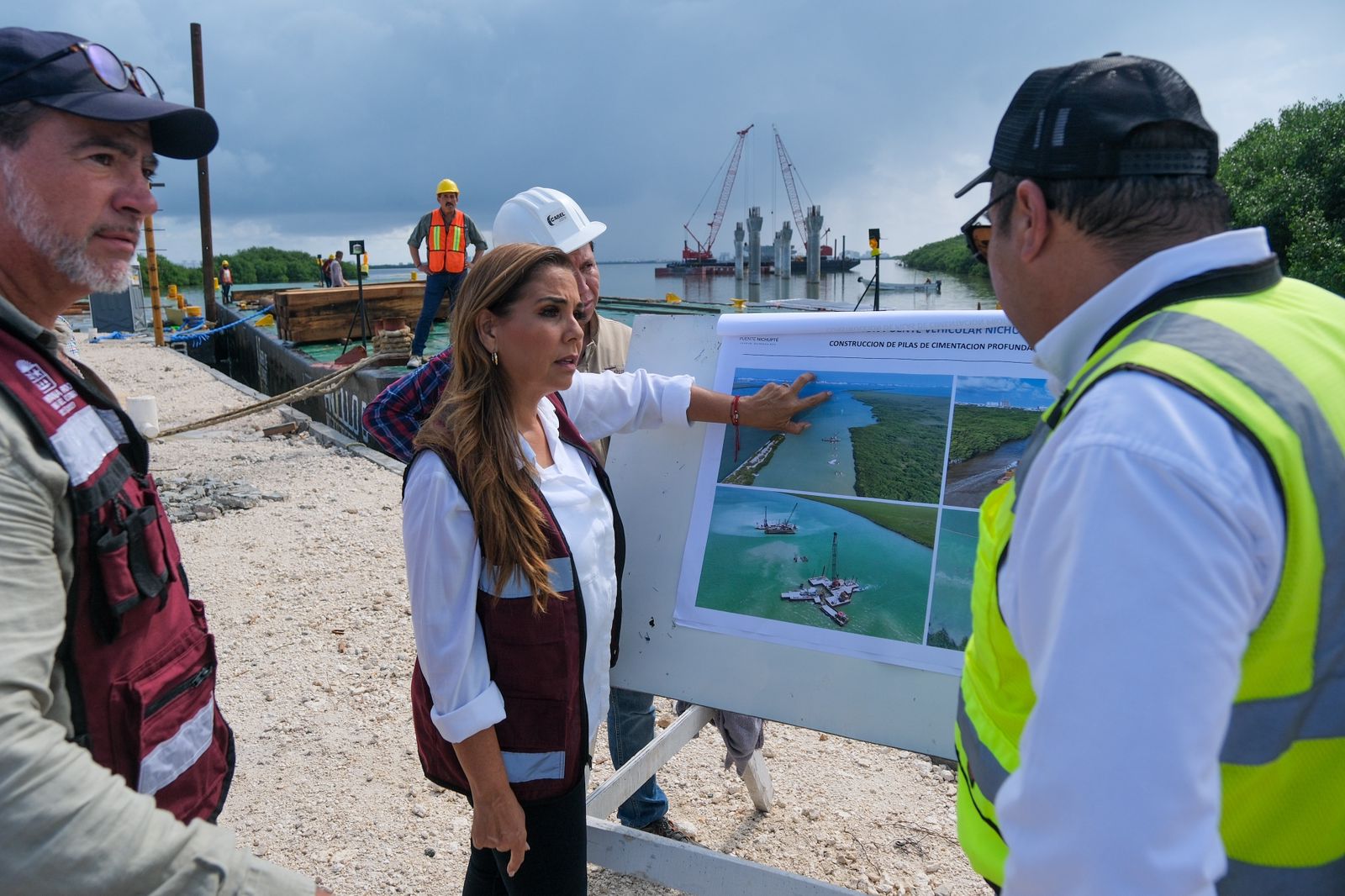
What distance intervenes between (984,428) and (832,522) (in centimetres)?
45

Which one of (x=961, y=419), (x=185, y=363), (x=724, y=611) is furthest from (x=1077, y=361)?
(x=185, y=363)

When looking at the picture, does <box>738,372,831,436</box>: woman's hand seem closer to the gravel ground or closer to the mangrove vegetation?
the mangrove vegetation

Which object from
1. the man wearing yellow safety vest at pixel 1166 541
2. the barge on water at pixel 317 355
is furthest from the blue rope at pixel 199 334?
the man wearing yellow safety vest at pixel 1166 541

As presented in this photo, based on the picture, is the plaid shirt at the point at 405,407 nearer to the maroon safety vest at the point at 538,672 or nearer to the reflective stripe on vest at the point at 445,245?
the maroon safety vest at the point at 538,672

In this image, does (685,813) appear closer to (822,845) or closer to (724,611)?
(822,845)

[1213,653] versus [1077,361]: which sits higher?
[1077,361]

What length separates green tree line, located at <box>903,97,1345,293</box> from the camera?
66.3ft

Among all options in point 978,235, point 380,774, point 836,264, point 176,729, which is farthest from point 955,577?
point 836,264

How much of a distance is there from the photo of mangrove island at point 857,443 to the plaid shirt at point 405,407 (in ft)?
2.67

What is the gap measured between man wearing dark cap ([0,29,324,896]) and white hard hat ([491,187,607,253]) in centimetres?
124

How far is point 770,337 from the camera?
2.51 meters

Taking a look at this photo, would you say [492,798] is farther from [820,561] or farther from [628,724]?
[628,724]

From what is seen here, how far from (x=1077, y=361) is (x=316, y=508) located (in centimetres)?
712

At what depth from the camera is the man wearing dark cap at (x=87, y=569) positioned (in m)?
1.02
